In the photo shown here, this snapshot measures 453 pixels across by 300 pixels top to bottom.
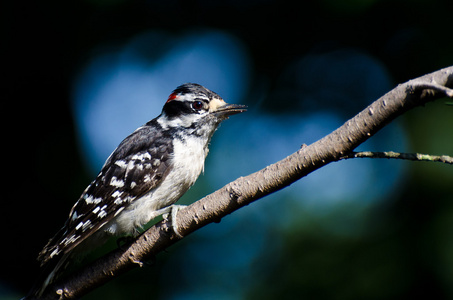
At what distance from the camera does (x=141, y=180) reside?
10.5 feet

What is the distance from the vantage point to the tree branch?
1748 millimetres

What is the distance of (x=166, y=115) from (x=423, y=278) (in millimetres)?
2251

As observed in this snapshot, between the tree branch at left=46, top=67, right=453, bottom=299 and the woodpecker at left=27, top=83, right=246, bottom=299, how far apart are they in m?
0.33

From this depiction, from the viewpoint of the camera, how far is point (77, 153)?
4.87m

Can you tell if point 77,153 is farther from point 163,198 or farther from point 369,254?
point 369,254

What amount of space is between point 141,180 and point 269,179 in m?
1.32

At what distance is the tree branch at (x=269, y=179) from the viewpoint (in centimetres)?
175

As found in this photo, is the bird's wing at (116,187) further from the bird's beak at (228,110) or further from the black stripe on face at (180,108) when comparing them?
the bird's beak at (228,110)

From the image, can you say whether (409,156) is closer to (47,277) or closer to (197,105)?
(197,105)

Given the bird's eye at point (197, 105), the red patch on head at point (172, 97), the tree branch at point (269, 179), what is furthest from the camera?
the red patch on head at point (172, 97)

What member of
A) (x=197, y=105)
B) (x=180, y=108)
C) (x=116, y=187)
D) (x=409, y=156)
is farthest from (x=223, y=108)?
(x=409, y=156)

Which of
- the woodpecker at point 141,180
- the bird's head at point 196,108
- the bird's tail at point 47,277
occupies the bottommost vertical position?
the bird's tail at point 47,277

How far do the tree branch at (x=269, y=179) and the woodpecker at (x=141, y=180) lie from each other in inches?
12.8

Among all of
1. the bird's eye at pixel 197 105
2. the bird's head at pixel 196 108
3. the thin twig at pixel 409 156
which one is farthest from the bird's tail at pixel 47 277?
the thin twig at pixel 409 156
